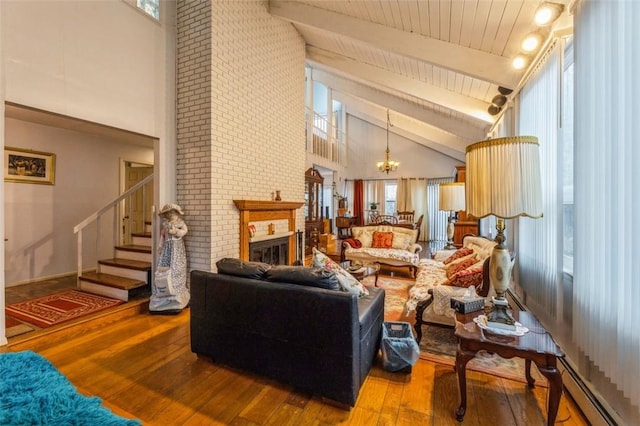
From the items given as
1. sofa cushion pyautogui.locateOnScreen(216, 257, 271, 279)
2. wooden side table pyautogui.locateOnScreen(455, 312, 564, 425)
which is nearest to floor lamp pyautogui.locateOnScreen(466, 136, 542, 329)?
wooden side table pyautogui.locateOnScreen(455, 312, 564, 425)

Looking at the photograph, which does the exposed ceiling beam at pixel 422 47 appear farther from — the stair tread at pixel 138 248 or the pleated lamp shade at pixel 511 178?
the stair tread at pixel 138 248

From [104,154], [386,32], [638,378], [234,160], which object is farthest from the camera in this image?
[104,154]

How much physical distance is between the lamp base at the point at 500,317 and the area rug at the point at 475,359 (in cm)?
68

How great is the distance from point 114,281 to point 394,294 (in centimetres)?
374

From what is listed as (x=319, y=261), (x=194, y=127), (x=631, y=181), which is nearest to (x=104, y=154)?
(x=194, y=127)

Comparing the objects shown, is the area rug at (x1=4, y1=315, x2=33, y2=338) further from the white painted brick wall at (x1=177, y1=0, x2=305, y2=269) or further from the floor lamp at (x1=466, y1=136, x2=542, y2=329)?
the floor lamp at (x1=466, y1=136, x2=542, y2=329)

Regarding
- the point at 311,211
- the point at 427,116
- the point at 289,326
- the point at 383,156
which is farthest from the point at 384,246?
the point at 383,156

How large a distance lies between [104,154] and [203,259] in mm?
3244

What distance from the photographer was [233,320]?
2.13 metres

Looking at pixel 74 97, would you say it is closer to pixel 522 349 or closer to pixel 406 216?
pixel 522 349

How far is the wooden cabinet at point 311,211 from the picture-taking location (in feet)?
22.1

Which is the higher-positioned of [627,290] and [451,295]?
[627,290]

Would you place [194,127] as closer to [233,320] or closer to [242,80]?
[242,80]

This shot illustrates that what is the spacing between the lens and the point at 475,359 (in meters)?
2.37
